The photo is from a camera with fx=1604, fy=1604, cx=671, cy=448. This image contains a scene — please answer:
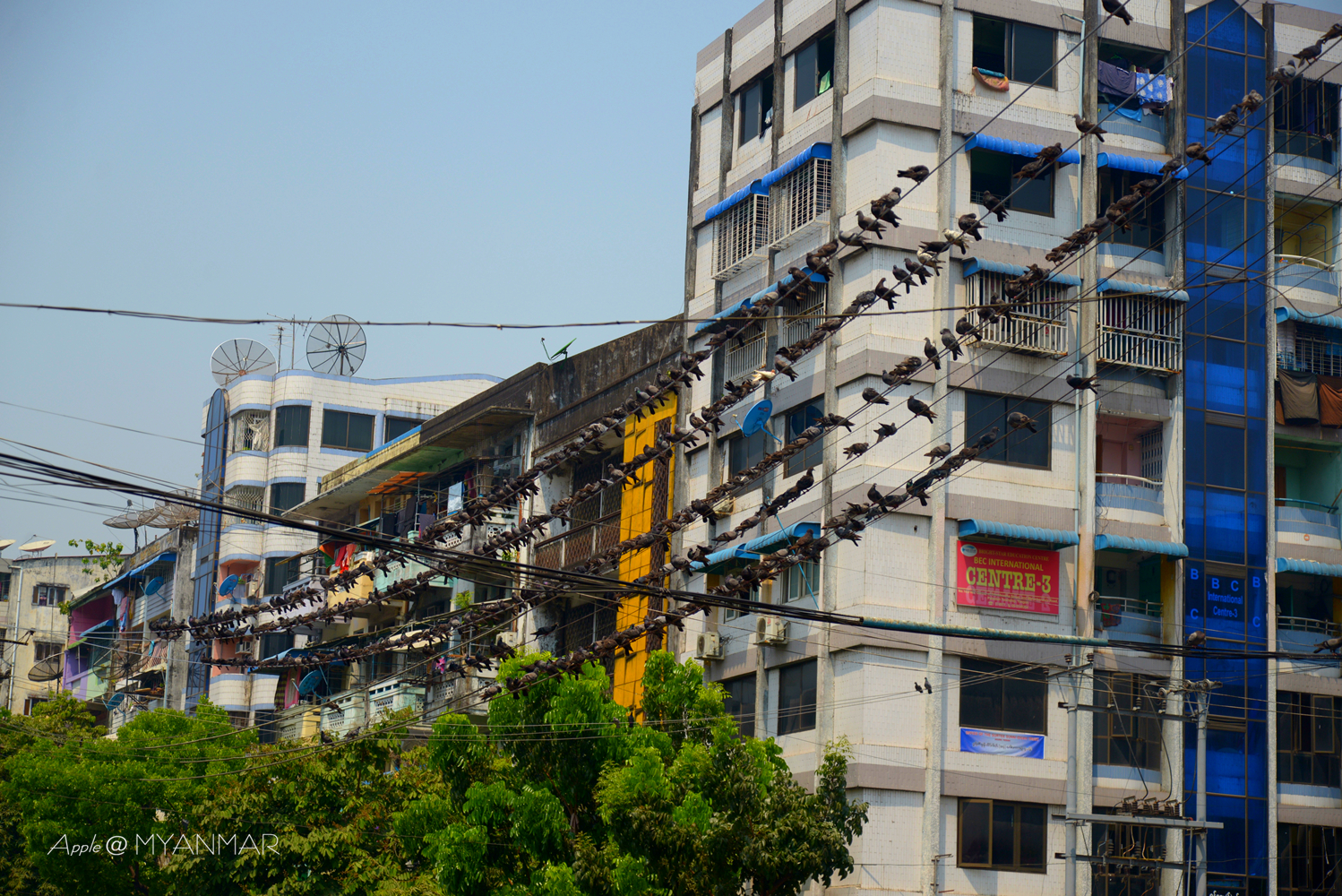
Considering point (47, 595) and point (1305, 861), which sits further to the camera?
point (47, 595)

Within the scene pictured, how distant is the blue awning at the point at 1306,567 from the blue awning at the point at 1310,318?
4711 mm

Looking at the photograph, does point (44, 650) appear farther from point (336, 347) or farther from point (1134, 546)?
point (1134, 546)

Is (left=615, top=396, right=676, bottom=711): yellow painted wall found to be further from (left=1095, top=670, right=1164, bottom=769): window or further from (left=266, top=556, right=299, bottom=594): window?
(left=266, top=556, right=299, bottom=594): window

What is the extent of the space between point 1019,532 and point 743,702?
21.1ft

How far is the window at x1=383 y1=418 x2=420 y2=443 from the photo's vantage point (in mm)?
57781

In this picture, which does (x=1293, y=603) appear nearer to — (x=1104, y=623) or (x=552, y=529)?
(x=1104, y=623)

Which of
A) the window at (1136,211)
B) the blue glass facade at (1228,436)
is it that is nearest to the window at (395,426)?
the window at (1136,211)

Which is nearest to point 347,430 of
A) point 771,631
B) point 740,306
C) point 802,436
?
point 740,306

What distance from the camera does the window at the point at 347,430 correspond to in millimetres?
56594

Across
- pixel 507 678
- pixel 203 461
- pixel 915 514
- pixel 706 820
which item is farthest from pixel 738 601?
pixel 203 461

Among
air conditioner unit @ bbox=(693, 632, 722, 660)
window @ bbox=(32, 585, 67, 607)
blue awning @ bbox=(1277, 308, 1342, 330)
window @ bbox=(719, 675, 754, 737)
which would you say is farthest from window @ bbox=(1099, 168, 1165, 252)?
window @ bbox=(32, 585, 67, 607)

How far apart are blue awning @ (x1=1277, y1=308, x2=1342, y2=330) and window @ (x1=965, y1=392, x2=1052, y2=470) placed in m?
5.55

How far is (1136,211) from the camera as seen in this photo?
31266 millimetres

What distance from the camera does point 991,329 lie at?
96.2ft
